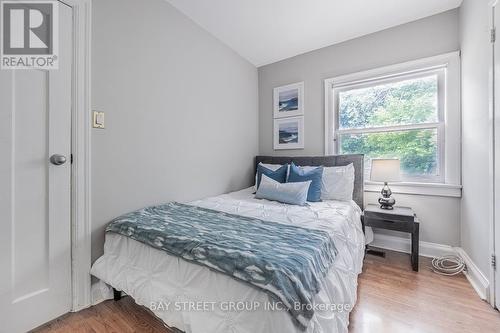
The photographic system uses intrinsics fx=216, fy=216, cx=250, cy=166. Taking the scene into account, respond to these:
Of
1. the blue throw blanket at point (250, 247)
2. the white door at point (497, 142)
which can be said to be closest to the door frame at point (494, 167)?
the white door at point (497, 142)

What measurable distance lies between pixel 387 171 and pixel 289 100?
1574 millimetres

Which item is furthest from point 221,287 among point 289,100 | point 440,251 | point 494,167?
point 289,100

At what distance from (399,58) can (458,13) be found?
1.84ft

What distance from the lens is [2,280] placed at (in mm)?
1169

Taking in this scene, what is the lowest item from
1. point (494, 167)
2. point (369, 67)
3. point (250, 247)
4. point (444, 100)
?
point (250, 247)

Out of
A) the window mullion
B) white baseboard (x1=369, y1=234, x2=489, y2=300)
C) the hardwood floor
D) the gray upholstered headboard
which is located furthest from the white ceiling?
the hardwood floor

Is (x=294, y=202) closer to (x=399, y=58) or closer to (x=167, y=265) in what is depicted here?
(x=167, y=265)

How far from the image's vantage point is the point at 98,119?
153cm

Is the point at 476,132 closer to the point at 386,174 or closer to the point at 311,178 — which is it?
the point at 386,174

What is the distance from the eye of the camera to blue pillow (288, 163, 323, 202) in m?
2.19

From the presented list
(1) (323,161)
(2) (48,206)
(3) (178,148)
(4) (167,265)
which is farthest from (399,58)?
(2) (48,206)

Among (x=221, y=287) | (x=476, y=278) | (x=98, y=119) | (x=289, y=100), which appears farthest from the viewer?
(x=289, y=100)

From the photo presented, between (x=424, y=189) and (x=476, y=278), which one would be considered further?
(x=424, y=189)

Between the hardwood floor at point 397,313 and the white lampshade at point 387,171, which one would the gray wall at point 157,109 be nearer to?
the hardwood floor at point 397,313
